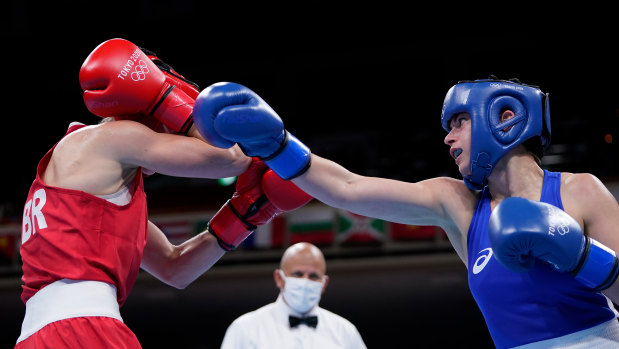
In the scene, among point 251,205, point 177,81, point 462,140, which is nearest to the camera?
point 462,140

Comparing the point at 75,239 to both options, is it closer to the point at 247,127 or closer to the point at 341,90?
the point at 247,127

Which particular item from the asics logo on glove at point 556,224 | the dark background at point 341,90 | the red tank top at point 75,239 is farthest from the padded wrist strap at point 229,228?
the dark background at point 341,90

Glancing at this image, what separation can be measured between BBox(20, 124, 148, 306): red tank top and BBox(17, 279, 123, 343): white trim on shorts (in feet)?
Result: 0.08

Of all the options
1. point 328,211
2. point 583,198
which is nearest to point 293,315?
point 328,211

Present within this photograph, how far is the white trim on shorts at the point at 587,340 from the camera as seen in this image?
A: 6.15ft

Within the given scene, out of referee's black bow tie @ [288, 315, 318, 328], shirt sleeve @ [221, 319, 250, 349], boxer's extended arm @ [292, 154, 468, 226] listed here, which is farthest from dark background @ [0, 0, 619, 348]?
boxer's extended arm @ [292, 154, 468, 226]

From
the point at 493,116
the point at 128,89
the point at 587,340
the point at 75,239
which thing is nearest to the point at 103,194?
the point at 75,239

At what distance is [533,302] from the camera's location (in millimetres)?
1935

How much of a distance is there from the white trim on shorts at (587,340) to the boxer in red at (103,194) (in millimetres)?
1173

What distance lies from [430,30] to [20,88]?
24.2 ft

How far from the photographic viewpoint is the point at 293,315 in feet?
16.8

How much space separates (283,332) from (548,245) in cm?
363

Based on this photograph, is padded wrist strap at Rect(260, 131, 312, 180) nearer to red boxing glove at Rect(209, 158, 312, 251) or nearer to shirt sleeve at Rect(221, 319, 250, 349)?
red boxing glove at Rect(209, 158, 312, 251)

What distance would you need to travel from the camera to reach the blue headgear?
6.91 ft
